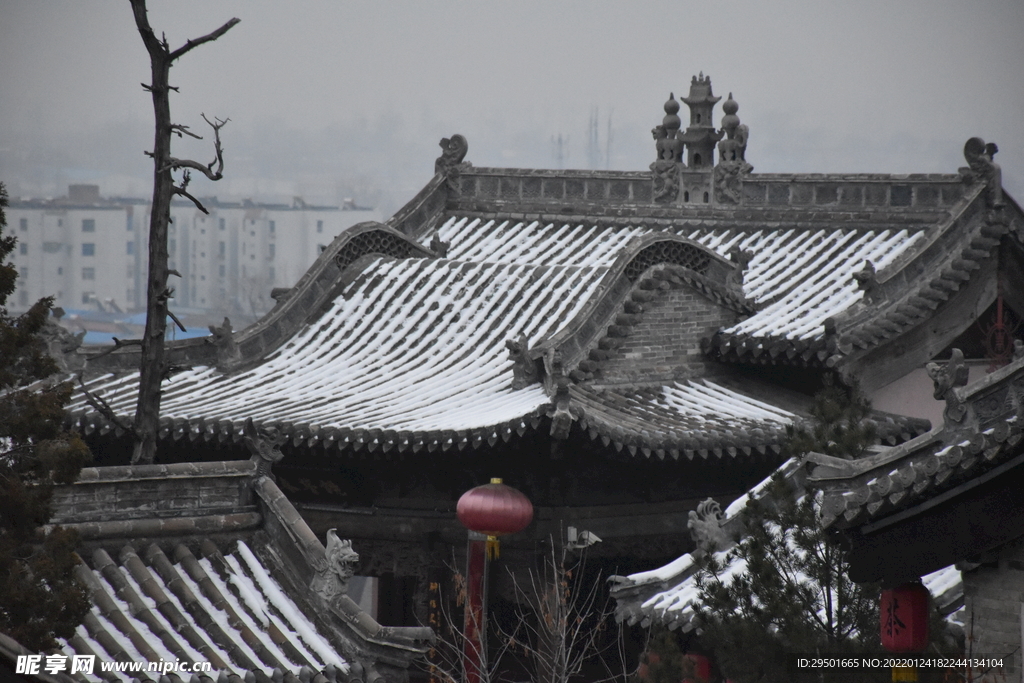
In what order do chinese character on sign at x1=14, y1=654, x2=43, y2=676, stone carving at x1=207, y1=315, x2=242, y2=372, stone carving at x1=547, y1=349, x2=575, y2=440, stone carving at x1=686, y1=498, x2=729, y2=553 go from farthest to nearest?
stone carving at x1=207, y1=315, x2=242, y2=372, stone carving at x1=547, y1=349, x2=575, y2=440, stone carving at x1=686, y1=498, x2=729, y2=553, chinese character on sign at x1=14, y1=654, x2=43, y2=676

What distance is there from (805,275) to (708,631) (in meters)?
10.2

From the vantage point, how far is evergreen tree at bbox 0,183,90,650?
8.93 meters

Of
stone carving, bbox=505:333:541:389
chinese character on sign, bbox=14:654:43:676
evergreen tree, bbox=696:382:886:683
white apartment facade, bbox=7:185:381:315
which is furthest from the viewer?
white apartment facade, bbox=7:185:381:315

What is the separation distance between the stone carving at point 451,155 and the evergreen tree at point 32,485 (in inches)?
487

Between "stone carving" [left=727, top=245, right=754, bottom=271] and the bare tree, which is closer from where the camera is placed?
the bare tree

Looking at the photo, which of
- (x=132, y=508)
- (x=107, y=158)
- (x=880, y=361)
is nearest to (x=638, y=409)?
(x=880, y=361)

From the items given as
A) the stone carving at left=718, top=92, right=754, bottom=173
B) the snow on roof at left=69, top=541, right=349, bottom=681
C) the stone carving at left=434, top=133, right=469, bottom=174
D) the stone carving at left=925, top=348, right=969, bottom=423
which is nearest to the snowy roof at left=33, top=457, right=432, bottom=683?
the snow on roof at left=69, top=541, right=349, bottom=681

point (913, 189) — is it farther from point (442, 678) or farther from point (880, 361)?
point (442, 678)

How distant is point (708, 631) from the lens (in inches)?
328

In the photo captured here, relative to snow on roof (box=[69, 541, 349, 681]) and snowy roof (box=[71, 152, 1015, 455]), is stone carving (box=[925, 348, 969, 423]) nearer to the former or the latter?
snow on roof (box=[69, 541, 349, 681])

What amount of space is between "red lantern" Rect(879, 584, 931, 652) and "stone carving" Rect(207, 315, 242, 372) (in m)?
10.8

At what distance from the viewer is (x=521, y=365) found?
15.0 metres

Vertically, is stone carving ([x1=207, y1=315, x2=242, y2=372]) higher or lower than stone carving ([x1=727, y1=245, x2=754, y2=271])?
lower

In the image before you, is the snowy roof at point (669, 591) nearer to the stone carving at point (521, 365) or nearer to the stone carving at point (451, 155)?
the stone carving at point (521, 365)
